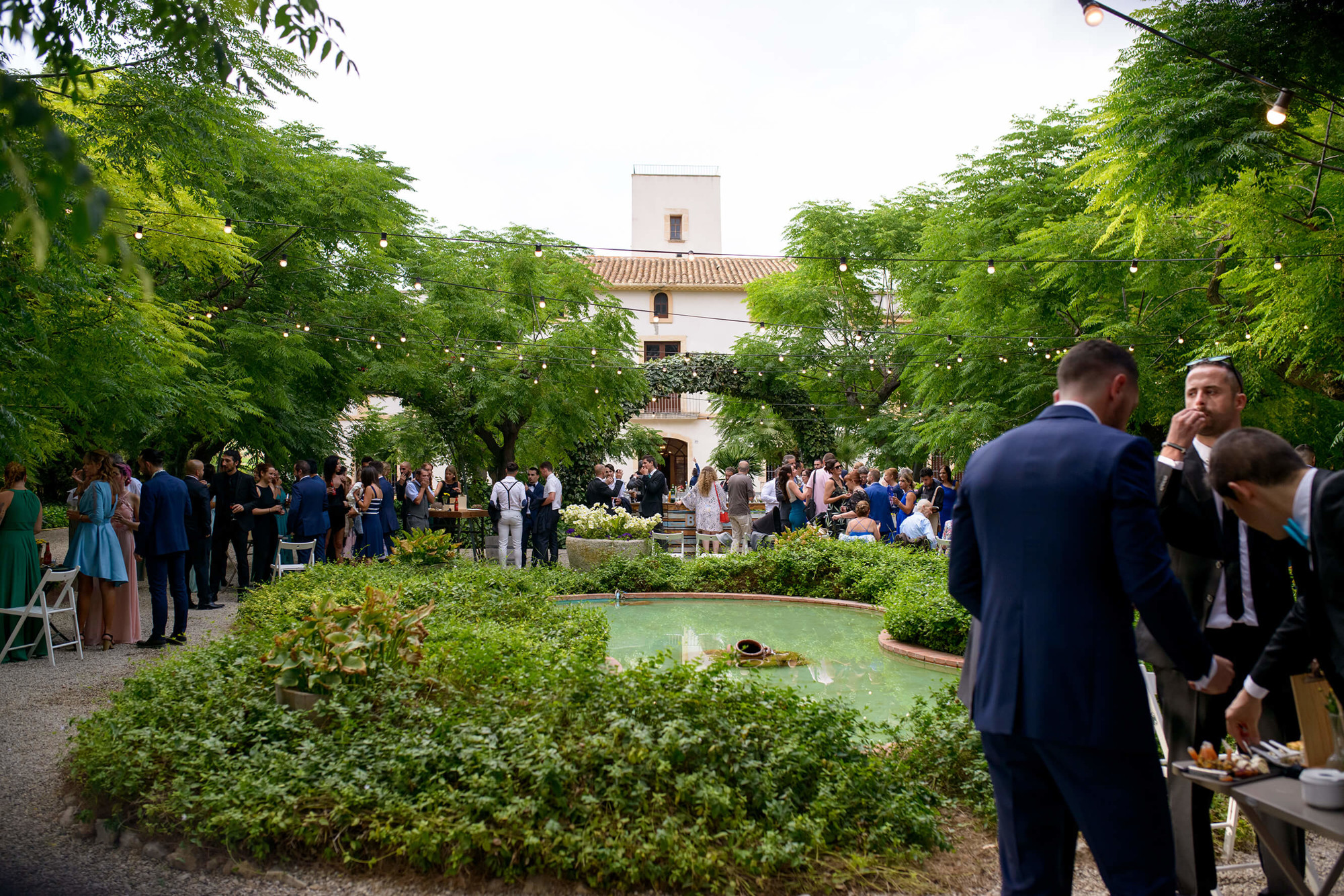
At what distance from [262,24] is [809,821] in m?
3.89

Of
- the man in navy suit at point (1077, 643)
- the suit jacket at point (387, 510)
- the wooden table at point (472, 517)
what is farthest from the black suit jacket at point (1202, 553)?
the wooden table at point (472, 517)

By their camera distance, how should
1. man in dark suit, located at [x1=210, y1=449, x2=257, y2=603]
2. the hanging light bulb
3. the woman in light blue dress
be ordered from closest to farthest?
the hanging light bulb, the woman in light blue dress, man in dark suit, located at [x1=210, y1=449, x2=257, y2=603]

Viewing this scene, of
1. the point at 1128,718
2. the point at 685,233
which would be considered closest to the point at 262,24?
the point at 1128,718

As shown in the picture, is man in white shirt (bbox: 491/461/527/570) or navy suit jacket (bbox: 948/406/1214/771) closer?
navy suit jacket (bbox: 948/406/1214/771)

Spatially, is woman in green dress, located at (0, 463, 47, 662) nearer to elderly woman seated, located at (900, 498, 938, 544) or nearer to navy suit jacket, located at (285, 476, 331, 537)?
navy suit jacket, located at (285, 476, 331, 537)

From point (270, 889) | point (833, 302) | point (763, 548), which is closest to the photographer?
point (270, 889)

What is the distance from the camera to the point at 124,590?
354 inches

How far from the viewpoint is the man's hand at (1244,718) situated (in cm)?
276

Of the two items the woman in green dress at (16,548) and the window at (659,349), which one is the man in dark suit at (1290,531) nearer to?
the woman in green dress at (16,548)

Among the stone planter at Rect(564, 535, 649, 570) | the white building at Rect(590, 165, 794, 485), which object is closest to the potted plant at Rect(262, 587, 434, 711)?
the stone planter at Rect(564, 535, 649, 570)

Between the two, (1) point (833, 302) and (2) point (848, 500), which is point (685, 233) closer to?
(1) point (833, 302)

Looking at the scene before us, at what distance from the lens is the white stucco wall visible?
4969cm

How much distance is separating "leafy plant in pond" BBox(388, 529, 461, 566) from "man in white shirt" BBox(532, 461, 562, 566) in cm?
279

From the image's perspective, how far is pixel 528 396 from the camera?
2053cm
